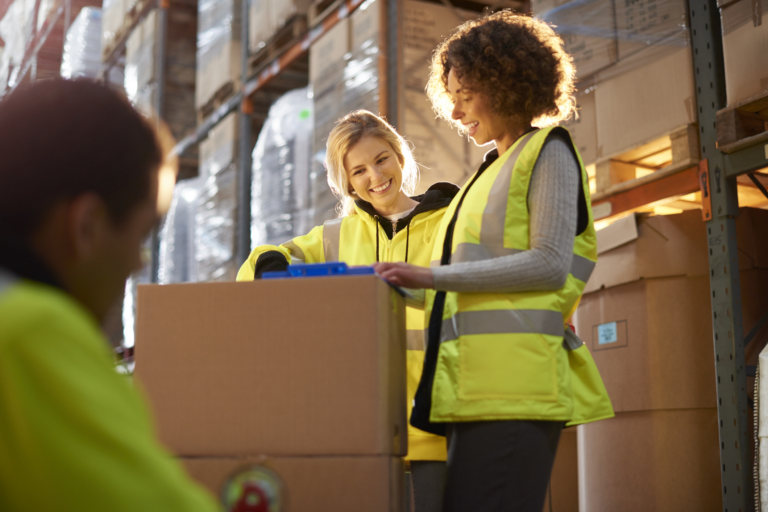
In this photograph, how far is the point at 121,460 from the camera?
421 millimetres

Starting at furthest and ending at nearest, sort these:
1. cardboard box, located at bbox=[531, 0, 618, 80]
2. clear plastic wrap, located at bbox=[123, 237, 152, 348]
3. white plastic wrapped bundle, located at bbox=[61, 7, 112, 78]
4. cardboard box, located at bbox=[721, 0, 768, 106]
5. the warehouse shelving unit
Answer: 1. the warehouse shelving unit
2. white plastic wrapped bundle, located at bbox=[61, 7, 112, 78]
3. clear plastic wrap, located at bbox=[123, 237, 152, 348]
4. cardboard box, located at bbox=[531, 0, 618, 80]
5. cardboard box, located at bbox=[721, 0, 768, 106]

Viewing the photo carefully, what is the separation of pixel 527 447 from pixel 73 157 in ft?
2.80

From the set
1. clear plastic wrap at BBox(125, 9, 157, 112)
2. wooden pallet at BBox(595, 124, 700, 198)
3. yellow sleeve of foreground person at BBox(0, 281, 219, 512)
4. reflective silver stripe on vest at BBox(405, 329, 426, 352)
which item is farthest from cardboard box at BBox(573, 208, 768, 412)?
clear plastic wrap at BBox(125, 9, 157, 112)

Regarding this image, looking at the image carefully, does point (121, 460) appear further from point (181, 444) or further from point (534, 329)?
point (534, 329)

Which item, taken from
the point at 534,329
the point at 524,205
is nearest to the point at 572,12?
the point at 524,205

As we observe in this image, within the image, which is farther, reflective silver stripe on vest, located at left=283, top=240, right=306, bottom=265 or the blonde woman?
reflective silver stripe on vest, located at left=283, top=240, right=306, bottom=265

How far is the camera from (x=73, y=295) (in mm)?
540

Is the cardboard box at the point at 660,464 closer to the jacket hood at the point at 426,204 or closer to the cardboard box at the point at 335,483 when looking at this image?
the jacket hood at the point at 426,204

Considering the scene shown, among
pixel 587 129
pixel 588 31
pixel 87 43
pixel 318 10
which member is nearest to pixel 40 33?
pixel 87 43

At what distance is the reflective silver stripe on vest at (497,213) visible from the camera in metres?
1.21

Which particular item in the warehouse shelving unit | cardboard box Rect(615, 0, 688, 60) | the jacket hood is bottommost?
the jacket hood

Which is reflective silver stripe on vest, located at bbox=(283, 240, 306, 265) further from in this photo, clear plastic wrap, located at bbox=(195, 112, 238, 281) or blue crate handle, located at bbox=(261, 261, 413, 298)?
clear plastic wrap, located at bbox=(195, 112, 238, 281)

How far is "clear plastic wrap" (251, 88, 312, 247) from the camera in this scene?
4.03 meters

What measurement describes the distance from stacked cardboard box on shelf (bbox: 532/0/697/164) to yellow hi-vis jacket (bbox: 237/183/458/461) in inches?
36.5
